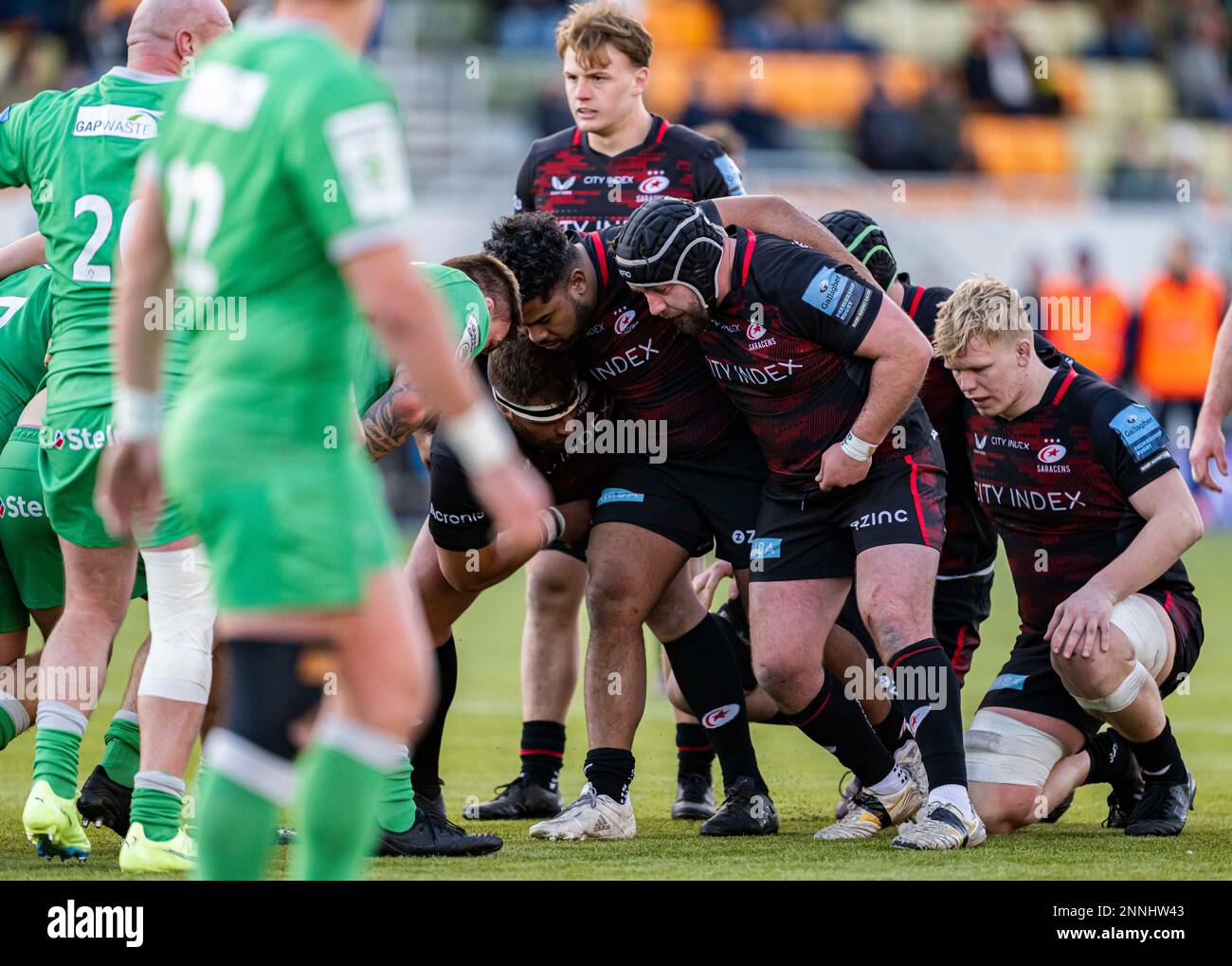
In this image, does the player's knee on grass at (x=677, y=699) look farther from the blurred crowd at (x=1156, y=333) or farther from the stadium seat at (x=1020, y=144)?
the stadium seat at (x=1020, y=144)

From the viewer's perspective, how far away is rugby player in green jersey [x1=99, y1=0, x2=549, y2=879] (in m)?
2.84

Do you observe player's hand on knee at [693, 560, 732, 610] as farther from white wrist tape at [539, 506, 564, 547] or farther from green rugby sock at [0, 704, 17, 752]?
green rugby sock at [0, 704, 17, 752]

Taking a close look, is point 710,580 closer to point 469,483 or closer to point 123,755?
point 469,483

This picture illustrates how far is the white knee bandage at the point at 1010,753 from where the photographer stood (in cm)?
536

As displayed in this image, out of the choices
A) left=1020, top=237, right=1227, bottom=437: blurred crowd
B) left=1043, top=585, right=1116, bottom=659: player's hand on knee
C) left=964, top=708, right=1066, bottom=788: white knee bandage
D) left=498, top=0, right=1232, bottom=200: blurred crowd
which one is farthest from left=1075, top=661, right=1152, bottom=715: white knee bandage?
left=1020, top=237, right=1227, bottom=437: blurred crowd

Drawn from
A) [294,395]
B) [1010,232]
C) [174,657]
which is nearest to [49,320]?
[174,657]

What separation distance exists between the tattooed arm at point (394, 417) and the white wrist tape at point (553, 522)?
776mm

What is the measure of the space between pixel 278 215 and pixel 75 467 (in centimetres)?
175

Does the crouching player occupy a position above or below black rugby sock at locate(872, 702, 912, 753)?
above

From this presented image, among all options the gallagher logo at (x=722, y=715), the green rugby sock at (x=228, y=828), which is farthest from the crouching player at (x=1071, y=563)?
the green rugby sock at (x=228, y=828)

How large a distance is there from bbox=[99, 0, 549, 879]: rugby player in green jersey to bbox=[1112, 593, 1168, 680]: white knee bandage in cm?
287

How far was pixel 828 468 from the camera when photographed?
513 cm

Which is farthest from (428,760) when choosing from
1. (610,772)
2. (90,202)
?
(90,202)

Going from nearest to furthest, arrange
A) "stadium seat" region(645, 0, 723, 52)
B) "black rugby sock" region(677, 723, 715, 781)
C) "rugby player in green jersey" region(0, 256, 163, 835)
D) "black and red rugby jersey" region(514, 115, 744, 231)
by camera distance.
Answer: "rugby player in green jersey" region(0, 256, 163, 835) < "black rugby sock" region(677, 723, 715, 781) < "black and red rugby jersey" region(514, 115, 744, 231) < "stadium seat" region(645, 0, 723, 52)
